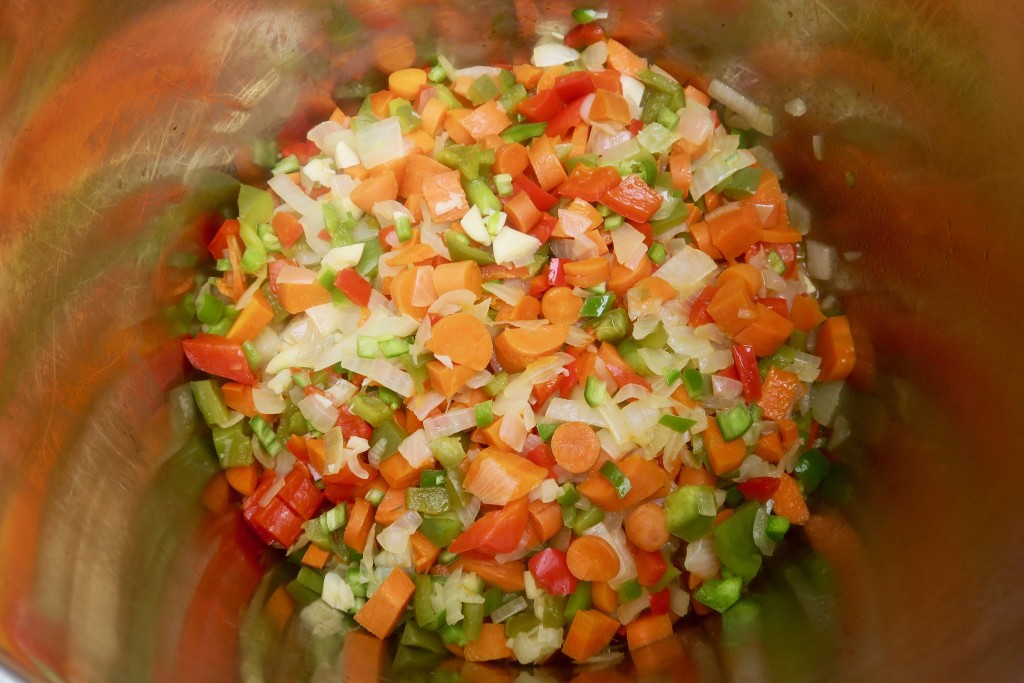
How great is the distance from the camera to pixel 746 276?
239 cm

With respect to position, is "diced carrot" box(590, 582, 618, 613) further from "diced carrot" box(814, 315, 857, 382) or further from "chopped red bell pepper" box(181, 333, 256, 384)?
"chopped red bell pepper" box(181, 333, 256, 384)

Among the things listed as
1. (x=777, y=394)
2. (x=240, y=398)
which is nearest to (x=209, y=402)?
(x=240, y=398)

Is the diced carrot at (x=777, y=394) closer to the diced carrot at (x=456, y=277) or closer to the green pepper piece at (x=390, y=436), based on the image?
the diced carrot at (x=456, y=277)

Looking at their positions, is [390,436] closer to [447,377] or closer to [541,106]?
[447,377]

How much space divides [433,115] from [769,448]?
1642 mm

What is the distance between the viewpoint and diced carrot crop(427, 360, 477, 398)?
220 centimetres

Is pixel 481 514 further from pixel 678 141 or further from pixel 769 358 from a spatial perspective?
pixel 678 141

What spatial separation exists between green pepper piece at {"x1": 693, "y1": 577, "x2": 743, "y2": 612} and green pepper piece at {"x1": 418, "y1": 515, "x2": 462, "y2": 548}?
782 millimetres

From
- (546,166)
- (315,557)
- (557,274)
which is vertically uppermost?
(546,166)

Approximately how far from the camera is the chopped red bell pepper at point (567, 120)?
256 cm

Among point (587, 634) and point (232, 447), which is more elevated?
point (232, 447)

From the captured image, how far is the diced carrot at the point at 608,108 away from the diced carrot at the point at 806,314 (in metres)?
0.88

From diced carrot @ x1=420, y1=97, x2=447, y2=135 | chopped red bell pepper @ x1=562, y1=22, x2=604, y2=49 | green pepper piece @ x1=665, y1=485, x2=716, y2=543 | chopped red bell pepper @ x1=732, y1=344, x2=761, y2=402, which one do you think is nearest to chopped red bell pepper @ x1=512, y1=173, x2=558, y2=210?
diced carrot @ x1=420, y1=97, x2=447, y2=135

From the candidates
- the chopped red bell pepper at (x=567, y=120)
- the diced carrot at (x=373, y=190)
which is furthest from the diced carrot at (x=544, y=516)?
the chopped red bell pepper at (x=567, y=120)
